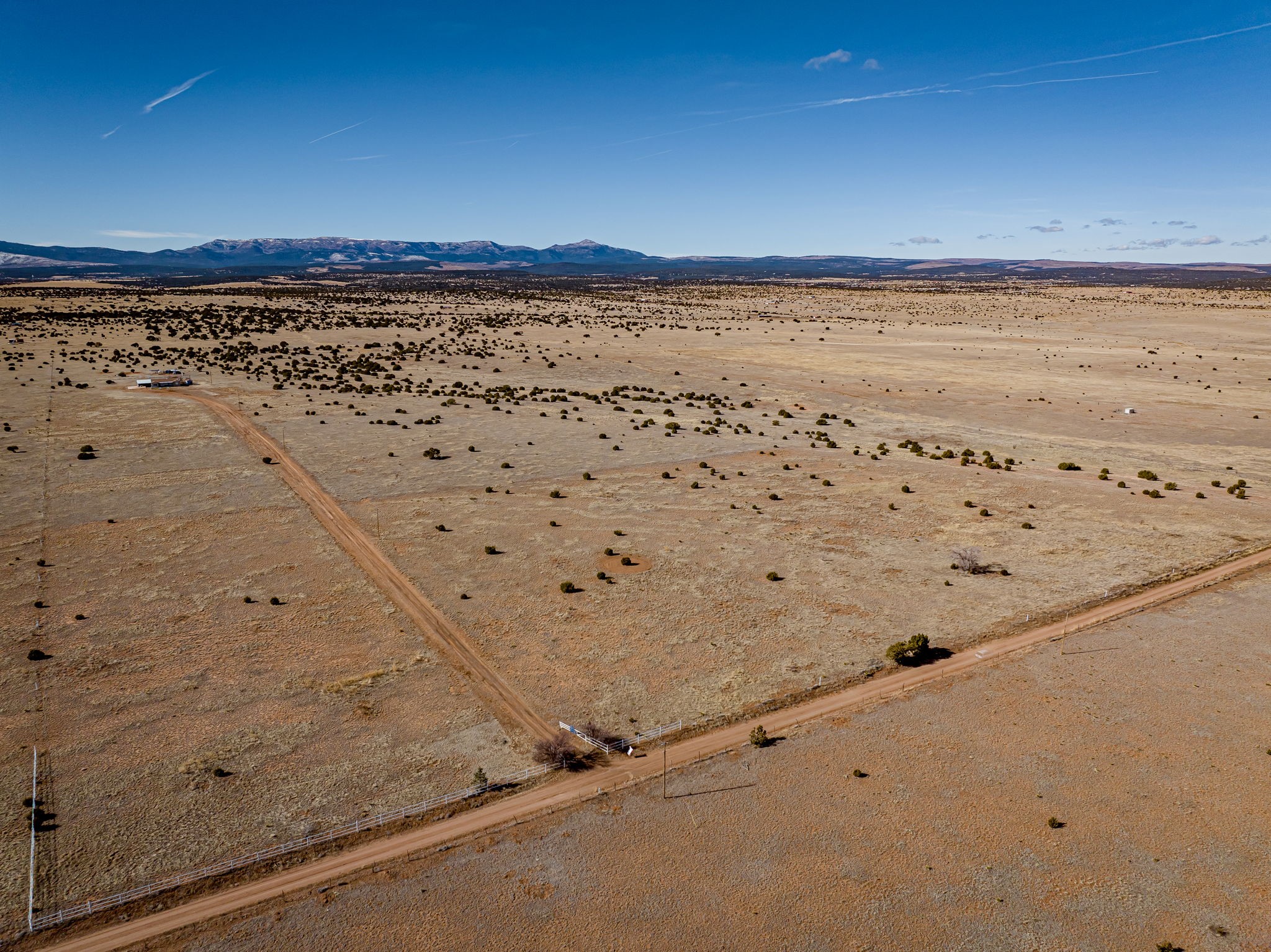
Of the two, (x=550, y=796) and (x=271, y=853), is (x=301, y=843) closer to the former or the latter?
(x=271, y=853)

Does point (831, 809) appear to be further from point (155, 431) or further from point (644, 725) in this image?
point (155, 431)

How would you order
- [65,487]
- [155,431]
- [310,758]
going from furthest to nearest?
[155,431] < [65,487] < [310,758]

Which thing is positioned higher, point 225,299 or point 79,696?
point 225,299

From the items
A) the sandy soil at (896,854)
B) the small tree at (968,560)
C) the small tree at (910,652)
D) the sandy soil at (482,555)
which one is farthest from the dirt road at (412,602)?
the small tree at (968,560)

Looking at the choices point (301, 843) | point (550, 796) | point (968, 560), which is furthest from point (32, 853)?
point (968, 560)

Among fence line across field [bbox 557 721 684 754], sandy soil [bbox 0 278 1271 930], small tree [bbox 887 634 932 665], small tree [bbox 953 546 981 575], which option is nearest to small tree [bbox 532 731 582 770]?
fence line across field [bbox 557 721 684 754]

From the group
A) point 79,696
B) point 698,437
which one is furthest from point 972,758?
point 698,437

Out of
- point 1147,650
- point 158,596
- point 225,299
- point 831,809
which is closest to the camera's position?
point 831,809

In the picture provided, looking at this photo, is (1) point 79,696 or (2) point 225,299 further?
(2) point 225,299
